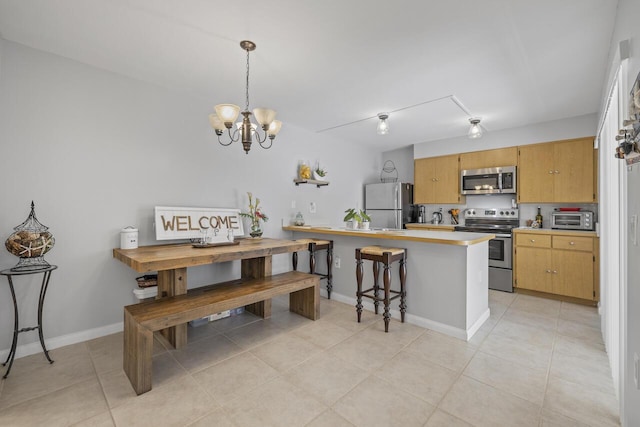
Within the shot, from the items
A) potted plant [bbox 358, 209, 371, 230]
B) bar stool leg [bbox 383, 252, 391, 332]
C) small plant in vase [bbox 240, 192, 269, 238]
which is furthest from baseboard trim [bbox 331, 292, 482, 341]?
small plant in vase [bbox 240, 192, 269, 238]

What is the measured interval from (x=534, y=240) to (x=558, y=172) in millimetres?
1021

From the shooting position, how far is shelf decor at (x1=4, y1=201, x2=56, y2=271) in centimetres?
202

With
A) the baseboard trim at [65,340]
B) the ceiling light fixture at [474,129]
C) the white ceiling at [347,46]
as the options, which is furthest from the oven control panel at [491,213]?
the baseboard trim at [65,340]

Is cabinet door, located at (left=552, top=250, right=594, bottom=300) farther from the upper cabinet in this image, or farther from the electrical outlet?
the electrical outlet

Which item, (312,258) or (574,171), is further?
(574,171)

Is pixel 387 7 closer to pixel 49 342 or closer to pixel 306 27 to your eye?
pixel 306 27

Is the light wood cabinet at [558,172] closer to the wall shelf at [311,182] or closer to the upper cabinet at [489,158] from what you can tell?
the upper cabinet at [489,158]

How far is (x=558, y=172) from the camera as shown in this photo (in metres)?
3.97

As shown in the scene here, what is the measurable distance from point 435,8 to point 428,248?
1971mm

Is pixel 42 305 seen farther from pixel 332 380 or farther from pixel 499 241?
pixel 499 241

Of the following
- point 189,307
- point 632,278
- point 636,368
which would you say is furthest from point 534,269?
point 189,307

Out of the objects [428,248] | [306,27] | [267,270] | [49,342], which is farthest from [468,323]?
[49,342]

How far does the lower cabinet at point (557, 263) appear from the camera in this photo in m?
3.50

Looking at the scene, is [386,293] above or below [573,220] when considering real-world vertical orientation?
below
